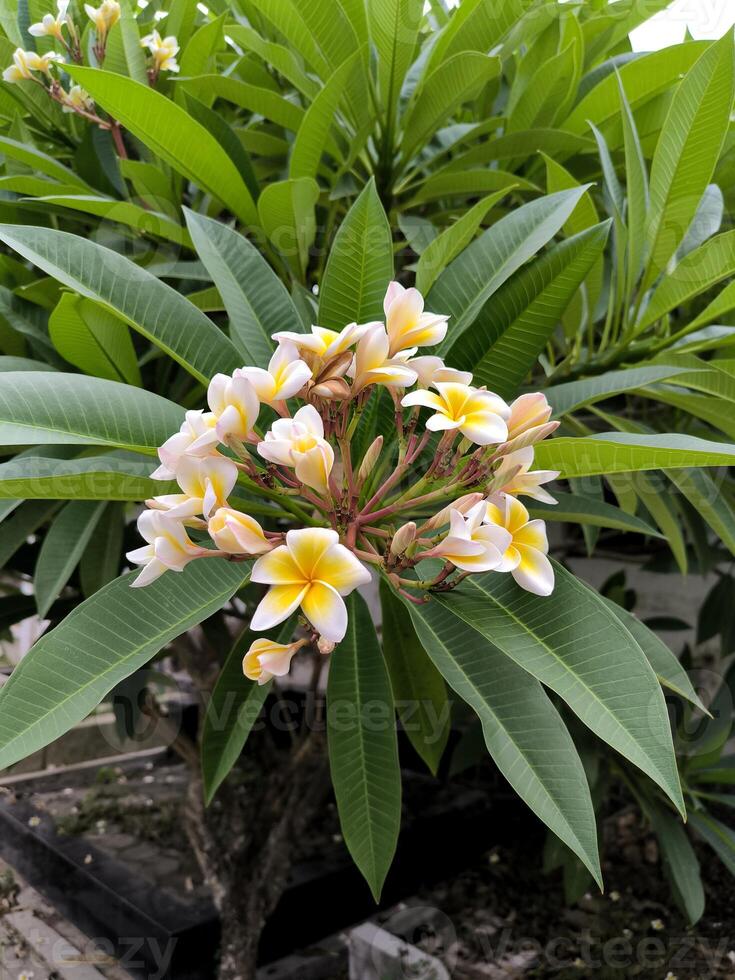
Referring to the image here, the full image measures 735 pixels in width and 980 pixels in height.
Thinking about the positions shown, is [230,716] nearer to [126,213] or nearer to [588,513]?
[588,513]

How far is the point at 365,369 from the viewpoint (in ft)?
2.05

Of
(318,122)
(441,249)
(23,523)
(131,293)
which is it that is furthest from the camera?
(23,523)

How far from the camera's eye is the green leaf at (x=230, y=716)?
86 centimetres

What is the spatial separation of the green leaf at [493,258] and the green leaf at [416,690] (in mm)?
418

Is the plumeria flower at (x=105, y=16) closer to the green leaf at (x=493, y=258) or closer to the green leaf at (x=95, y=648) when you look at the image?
the green leaf at (x=493, y=258)

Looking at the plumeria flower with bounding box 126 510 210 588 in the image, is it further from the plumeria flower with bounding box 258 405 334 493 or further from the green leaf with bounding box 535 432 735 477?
the green leaf with bounding box 535 432 735 477

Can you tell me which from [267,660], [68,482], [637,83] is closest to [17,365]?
[68,482]

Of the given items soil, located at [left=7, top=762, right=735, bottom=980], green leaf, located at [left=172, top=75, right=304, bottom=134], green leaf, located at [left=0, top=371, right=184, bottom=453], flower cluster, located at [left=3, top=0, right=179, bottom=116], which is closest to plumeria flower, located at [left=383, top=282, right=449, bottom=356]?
green leaf, located at [left=0, top=371, right=184, bottom=453]

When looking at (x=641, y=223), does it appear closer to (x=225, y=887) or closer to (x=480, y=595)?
(x=480, y=595)

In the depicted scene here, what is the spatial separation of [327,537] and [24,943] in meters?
1.96

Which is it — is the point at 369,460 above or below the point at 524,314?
below

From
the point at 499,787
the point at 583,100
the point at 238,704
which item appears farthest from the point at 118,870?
the point at 583,100

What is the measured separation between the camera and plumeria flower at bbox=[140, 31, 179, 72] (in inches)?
43.3

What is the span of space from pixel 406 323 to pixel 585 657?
302 millimetres
